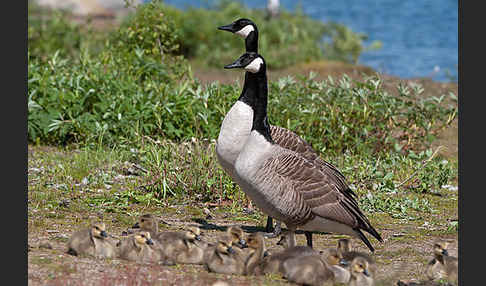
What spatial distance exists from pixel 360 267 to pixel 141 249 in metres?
2.10

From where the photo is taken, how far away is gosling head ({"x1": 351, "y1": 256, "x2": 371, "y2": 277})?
22.0 feet

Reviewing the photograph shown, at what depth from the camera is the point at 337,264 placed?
7133 mm

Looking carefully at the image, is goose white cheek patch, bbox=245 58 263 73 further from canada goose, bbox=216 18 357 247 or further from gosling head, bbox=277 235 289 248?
gosling head, bbox=277 235 289 248

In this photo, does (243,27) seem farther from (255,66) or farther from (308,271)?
(308,271)

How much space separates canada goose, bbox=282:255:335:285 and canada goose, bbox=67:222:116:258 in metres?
1.80

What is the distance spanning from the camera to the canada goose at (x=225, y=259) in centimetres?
696

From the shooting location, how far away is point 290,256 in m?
6.79

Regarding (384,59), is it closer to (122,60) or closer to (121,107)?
(122,60)

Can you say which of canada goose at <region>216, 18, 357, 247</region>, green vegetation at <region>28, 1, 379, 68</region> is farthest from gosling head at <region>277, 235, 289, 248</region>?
green vegetation at <region>28, 1, 379, 68</region>

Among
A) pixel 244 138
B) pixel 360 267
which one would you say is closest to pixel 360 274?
pixel 360 267

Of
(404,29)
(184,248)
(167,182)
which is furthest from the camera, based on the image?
(404,29)

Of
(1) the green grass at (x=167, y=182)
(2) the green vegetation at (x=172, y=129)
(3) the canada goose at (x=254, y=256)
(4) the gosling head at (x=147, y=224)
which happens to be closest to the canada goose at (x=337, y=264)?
(3) the canada goose at (x=254, y=256)

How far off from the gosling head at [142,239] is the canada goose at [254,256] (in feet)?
3.14

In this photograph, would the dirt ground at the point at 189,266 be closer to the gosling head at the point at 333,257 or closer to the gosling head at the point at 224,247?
the gosling head at the point at 224,247
